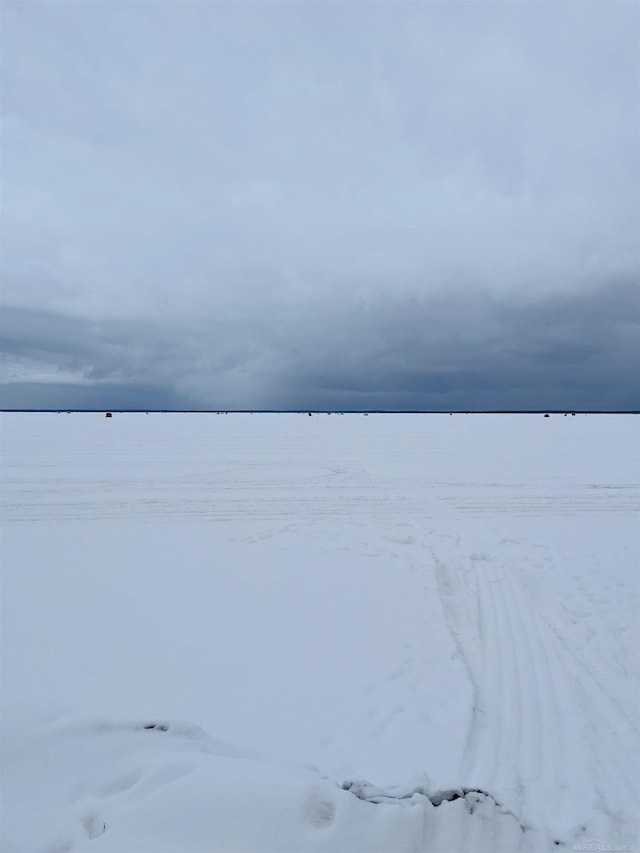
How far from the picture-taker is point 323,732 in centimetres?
380

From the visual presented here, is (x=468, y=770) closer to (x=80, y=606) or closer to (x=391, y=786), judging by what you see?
(x=391, y=786)

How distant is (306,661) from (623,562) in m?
6.10

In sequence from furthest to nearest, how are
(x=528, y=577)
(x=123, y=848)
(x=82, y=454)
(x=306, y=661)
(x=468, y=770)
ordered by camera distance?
1. (x=82, y=454)
2. (x=528, y=577)
3. (x=306, y=661)
4. (x=468, y=770)
5. (x=123, y=848)

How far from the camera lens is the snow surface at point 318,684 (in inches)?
118

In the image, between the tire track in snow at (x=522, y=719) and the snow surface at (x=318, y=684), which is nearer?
the snow surface at (x=318, y=684)

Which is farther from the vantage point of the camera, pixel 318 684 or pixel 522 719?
pixel 318 684

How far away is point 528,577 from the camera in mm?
6906

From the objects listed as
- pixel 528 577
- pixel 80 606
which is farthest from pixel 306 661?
pixel 528 577

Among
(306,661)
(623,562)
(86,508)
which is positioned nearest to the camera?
(306,661)

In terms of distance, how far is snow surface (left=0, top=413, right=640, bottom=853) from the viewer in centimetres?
301

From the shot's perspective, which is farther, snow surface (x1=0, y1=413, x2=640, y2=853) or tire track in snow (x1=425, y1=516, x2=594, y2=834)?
tire track in snow (x1=425, y1=516, x2=594, y2=834)

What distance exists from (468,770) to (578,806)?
755mm

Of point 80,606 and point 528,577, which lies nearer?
point 80,606

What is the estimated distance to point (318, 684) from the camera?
4.40 metres
